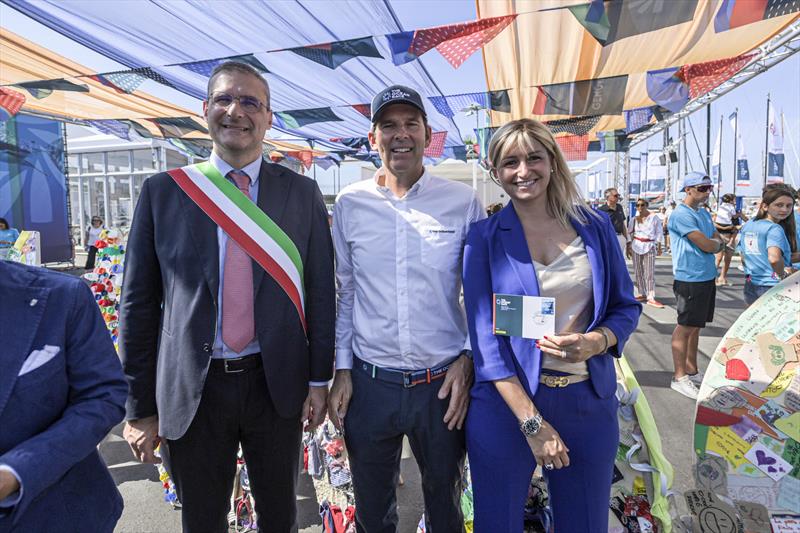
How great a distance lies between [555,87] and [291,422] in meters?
5.85

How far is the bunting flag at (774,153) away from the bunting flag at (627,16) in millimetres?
19524

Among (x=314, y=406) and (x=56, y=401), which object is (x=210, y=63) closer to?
(x=314, y=406)

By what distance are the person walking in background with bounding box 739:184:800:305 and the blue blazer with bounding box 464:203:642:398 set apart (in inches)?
133

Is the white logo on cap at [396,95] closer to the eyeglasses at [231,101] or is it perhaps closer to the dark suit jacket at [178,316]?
the eyeglasses at [231,101]

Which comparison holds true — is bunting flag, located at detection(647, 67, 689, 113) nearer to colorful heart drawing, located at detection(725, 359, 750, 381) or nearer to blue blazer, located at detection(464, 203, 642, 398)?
colorful heart drawing, located at detection(725, 359, 750, 381)

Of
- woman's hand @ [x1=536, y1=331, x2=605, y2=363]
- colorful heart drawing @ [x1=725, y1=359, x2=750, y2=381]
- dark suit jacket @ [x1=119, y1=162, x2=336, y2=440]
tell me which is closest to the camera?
woman's hand @ [x1=536, y1=331, x2=605, y2=363]

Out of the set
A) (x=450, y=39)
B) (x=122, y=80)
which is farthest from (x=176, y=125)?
(x=450, y=39)

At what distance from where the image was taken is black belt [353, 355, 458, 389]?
5.32 feet

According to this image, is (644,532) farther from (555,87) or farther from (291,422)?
(555,87)

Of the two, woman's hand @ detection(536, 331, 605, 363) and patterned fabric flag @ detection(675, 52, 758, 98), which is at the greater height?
patterned fabric flag @ detection(675, 52, 758, 98)

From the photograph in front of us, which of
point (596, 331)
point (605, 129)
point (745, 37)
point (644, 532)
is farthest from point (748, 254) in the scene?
point (605, 129)

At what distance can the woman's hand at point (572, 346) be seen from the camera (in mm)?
1367

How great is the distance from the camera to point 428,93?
6473 mm

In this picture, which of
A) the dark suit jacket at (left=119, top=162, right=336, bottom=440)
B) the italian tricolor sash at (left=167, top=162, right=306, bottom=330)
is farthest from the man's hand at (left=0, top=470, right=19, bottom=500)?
the italian tricolor sash at (left=167, top=162, right=306, bottom=330)
